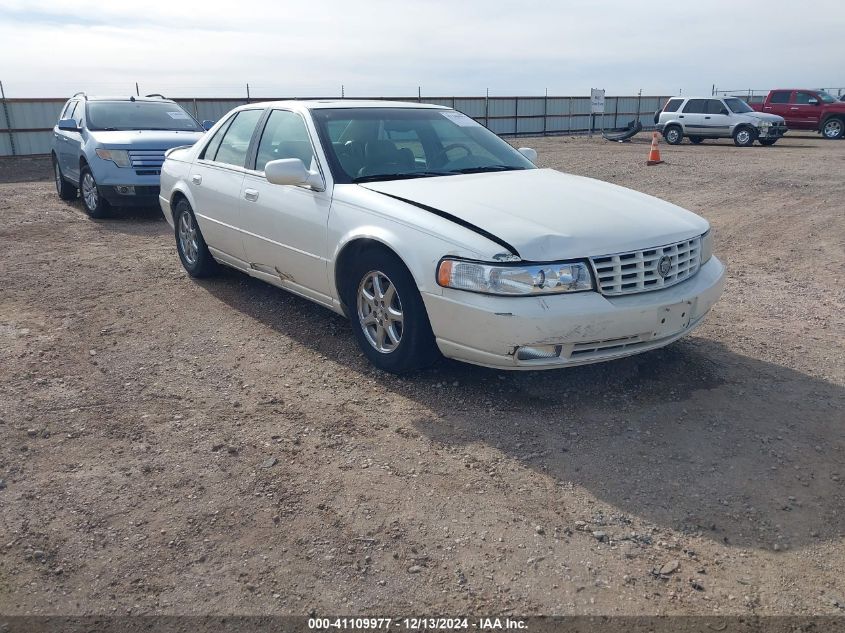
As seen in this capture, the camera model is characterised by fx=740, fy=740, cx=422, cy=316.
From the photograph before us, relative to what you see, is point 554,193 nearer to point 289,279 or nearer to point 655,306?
point 655,306

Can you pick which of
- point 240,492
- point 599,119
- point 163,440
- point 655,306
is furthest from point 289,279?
point 599,119

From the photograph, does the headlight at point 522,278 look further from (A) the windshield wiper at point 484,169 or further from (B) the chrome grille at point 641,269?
(A) the windshield wiper at point 484,169

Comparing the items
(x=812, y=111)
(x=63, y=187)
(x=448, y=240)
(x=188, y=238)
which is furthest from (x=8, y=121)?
(x=812, y=111)

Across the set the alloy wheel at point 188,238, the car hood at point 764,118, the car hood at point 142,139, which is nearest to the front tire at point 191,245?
the alloy wheel at point 188,238

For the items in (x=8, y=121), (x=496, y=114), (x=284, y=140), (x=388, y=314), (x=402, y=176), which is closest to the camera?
(x=388, y=314)

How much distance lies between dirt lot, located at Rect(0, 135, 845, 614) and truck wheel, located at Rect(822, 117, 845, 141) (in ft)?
78.9

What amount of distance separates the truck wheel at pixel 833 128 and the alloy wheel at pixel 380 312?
89.0ft

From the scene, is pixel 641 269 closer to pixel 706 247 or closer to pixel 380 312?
pixel 706 247

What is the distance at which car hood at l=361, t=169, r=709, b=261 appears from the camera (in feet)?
12.4

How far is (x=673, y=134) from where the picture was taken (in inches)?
1003

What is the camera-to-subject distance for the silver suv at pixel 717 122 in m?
23.5

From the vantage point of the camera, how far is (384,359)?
14.4 ft

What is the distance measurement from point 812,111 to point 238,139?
86.5 ft

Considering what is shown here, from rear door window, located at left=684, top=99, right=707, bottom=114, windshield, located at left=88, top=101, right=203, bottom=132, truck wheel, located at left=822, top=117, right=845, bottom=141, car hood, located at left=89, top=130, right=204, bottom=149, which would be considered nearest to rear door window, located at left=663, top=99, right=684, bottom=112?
rear door window, located at left=684, top=99, right=707, bottom=114
